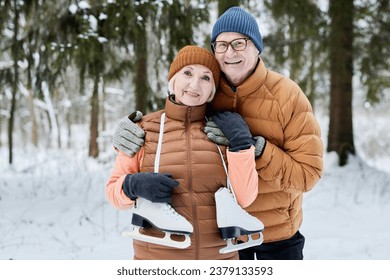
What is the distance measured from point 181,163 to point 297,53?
7452 millimetres

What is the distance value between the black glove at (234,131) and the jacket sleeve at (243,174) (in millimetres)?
32

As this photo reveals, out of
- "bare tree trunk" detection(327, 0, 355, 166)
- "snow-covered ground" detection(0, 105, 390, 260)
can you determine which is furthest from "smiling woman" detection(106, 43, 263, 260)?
"bare tree trunk" detection(327, 0, 355, 166)

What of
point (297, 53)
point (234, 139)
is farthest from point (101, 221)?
point (297, 53)

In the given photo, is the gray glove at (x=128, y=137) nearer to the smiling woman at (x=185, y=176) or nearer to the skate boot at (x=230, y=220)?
the smiling woman at (x=185, y=176)

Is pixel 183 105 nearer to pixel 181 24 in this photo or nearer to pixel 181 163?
pixel 181 163

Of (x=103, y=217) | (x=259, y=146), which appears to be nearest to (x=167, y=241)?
(x=259, y=146)

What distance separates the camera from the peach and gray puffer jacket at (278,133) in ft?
6.47

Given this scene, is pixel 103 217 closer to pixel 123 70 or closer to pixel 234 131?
pixel 234 131

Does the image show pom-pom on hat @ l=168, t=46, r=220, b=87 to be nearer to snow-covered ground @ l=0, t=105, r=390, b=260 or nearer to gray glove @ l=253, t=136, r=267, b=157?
gray glove @ l=253, t=136, r=267, b=157

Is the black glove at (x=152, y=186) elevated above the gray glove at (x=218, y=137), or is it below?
A: below

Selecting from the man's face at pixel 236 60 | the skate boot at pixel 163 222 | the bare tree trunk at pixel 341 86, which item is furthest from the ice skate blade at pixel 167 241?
the bare tree trunk at pixel 341 86

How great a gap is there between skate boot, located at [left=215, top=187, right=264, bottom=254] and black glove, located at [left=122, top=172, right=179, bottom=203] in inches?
8.9

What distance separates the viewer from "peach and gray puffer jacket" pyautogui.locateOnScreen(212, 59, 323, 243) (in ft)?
6.47
